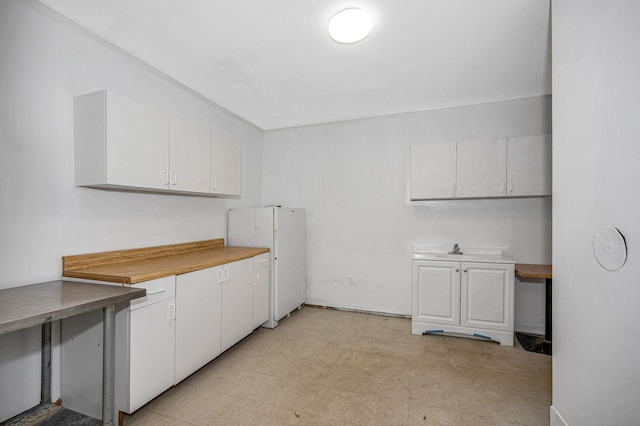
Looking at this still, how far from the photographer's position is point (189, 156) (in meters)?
2.52

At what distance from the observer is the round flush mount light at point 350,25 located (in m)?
1.88

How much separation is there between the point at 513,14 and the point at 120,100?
281cm

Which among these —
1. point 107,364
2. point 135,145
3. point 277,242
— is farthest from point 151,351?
point 277,242

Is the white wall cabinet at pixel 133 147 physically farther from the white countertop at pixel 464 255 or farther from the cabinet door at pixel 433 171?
the white countertop at pixel 464 255

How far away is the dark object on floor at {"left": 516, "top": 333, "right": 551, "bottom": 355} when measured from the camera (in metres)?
2.76

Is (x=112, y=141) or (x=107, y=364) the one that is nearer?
(x=107, y=364)

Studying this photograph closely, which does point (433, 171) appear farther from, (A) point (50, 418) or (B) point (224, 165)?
(A) point (50, 418)

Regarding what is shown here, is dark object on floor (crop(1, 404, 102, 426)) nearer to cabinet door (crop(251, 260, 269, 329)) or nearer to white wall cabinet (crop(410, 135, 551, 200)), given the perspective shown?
cabinet door (crop(251, 260, 269, 329))

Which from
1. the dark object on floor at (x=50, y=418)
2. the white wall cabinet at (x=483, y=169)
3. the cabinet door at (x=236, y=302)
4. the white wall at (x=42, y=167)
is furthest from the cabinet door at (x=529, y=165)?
the dark object on floor at (x=50, y=418)

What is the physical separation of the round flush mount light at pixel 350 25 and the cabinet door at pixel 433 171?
1.65 meters

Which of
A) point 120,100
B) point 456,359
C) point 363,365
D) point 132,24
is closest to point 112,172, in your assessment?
point 120,100

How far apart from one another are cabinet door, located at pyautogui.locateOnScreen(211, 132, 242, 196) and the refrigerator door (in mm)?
607

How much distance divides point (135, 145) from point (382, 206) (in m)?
2.87

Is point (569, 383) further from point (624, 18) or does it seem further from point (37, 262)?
point (37, 262)
